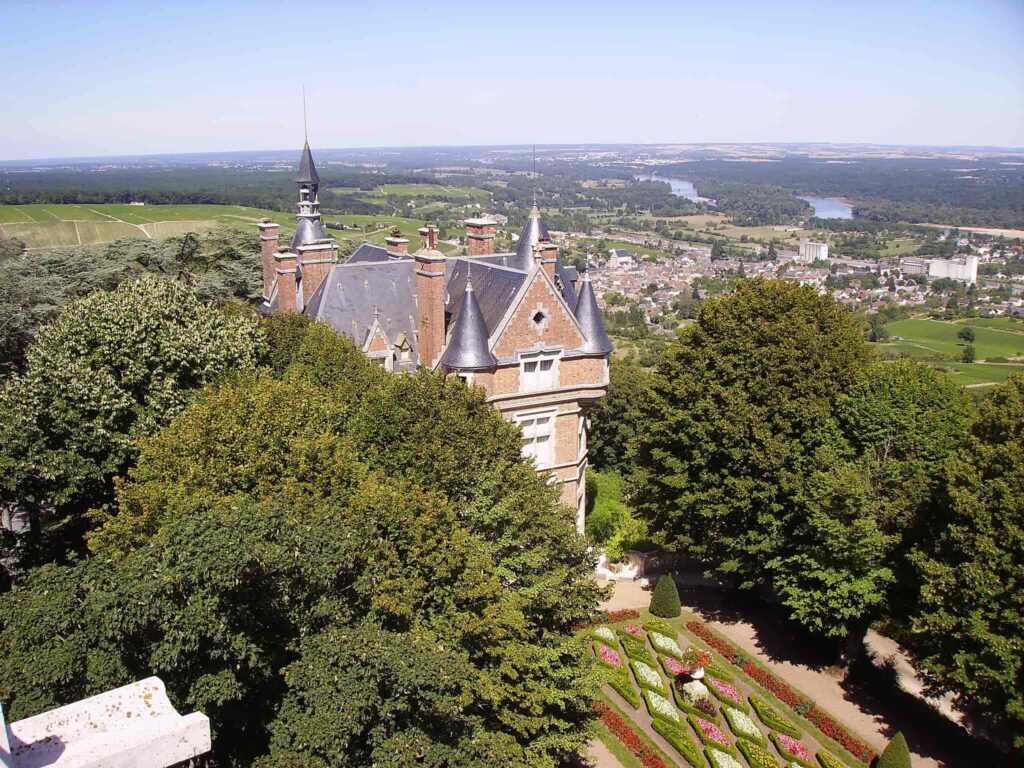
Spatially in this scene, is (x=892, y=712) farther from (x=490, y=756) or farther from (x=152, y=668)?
(x=152, y=668)

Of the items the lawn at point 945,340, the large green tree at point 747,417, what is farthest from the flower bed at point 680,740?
the lawn at point 945,340

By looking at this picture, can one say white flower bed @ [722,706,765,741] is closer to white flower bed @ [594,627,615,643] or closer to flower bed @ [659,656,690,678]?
flower bed @ [659,656,690,678]

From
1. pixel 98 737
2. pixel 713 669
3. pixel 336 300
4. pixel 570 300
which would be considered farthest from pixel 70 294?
pixel 98 737

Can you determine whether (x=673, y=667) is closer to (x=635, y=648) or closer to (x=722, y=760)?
(x=635, y=648)

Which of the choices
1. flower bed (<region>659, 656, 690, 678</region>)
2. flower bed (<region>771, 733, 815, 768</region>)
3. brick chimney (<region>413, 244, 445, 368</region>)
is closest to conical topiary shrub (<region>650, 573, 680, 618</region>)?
flower bed (<region>659, 656, 690, 678</region>)

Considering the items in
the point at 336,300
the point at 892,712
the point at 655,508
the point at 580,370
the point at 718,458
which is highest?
the point at 336,300

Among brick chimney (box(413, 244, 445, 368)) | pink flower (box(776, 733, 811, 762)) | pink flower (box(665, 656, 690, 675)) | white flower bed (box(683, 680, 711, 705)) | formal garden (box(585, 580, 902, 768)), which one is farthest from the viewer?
brick chimney (box(413, 244, 445, 368))
